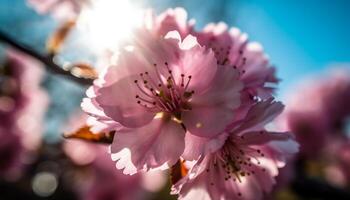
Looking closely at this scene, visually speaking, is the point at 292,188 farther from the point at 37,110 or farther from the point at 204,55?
the point at 37,110

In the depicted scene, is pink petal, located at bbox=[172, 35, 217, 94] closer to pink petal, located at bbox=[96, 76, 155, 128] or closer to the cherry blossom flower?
pink petal, located at bbox=[96, 76, 155, 128]

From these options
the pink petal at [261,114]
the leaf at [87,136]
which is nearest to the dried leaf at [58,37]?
the leaf at [87,136]

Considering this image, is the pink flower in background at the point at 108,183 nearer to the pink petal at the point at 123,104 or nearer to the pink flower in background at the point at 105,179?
the pink flower in background at the point at 105,179

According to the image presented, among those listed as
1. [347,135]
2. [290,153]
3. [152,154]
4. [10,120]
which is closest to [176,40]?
[152,154]

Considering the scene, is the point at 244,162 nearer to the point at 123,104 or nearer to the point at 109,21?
the point at 123,104

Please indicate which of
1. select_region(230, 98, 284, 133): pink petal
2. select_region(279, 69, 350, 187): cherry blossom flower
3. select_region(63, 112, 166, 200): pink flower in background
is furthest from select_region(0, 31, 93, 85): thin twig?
select_region(279, 69, 350, 187): cherry blossom flower

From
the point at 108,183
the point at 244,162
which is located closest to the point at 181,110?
the point at 244,162

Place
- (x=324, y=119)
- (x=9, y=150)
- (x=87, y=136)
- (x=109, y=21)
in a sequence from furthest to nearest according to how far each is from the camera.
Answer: (x=324, y=119) < (x=9, y=150) < (x=109, y=21) < (x=87, y=136)
